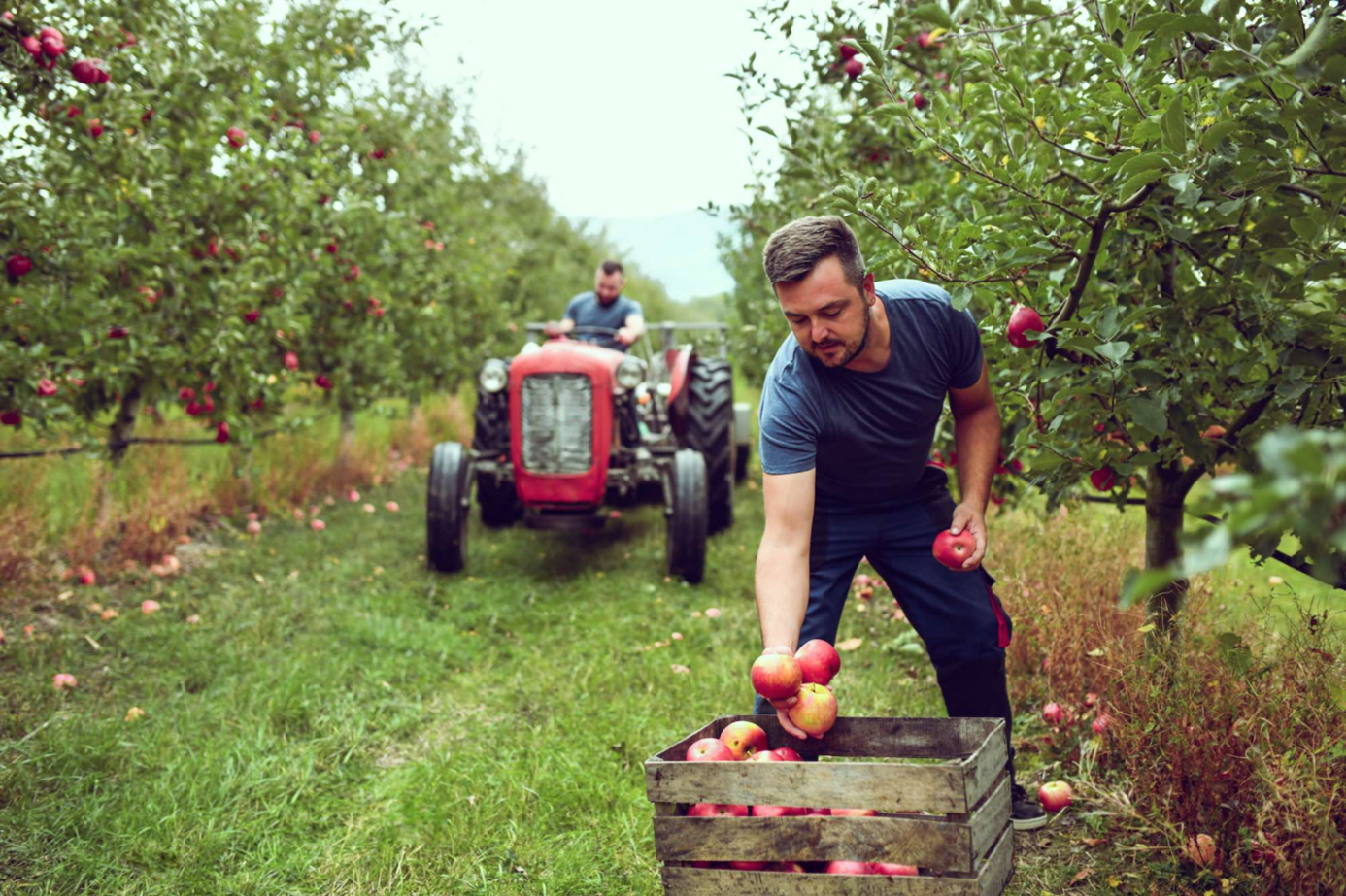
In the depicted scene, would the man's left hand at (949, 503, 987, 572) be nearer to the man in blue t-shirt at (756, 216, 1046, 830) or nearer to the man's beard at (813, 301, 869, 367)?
the man in blue t-shirt at (756, 216, 1046, 830)

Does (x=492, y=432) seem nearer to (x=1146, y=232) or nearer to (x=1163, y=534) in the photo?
(x=1163, y=534)

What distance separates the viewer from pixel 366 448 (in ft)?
30.6

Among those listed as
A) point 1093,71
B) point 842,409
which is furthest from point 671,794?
point 1093,71

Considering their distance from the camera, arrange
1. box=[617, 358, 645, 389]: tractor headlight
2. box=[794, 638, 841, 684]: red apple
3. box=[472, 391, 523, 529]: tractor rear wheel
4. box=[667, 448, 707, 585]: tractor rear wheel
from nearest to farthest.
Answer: box=[794, 638, 841, 684]: red apple
box=[667, 448, 707, 585]: tractor rear wheel
box=[617, 358, 645, 389]: tractor headlight
box=[472, 391, 523, 529]: tractor rear wheel

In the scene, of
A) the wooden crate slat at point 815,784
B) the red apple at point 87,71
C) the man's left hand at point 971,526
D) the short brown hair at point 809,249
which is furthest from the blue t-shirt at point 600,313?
the wooden crate slat at point 815,784

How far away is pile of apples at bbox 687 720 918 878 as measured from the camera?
188cm

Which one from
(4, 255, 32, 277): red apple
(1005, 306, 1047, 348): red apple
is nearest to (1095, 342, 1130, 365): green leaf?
(1005, 306, 1047, 348): red apple

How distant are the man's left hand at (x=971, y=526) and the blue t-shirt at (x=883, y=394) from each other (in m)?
0.18

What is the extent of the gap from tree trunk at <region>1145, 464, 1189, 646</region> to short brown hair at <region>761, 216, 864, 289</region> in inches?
47.1

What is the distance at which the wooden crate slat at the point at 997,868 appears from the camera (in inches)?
70.3

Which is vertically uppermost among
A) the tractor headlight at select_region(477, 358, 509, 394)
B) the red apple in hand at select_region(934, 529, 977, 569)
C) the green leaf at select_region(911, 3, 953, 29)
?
the green leaf at select_region(911, 3, 953, 29)

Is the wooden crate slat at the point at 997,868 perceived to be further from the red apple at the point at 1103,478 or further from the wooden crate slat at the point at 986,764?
the red apple at the point at 1103,478

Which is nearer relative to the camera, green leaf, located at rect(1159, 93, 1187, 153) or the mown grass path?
green leaf, located at rect(1159, 93, 1187, 153)

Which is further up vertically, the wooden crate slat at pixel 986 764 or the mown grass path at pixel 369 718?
the wooden crate slat at pixel 986 764
